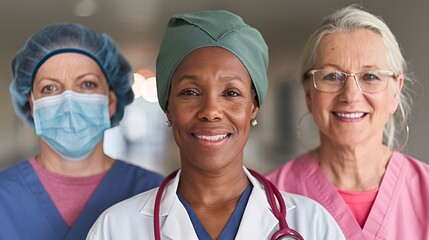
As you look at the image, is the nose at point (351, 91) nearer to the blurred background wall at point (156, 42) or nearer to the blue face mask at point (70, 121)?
the blue face mask at point (70, 121)

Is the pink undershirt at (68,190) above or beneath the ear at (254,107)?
beneath

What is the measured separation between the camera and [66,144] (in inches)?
61.6

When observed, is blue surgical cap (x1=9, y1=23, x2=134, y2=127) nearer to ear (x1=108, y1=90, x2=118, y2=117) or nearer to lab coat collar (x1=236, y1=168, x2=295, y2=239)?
ear (x1=108, y1=90, x2=118, y2=117)

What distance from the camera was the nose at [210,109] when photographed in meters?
1.14

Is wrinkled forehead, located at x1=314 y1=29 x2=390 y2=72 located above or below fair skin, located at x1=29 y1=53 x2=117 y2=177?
above

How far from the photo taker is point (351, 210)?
59.2 inches

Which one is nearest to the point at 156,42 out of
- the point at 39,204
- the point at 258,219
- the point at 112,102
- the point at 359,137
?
the point at 112,102

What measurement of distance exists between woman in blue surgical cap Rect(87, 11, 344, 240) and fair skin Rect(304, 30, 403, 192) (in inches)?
12.5

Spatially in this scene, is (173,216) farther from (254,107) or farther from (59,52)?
(59,52)

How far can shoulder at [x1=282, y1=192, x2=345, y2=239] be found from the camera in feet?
3.90

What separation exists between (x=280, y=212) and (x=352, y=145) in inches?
17.1

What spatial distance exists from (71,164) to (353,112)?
2.80 feet

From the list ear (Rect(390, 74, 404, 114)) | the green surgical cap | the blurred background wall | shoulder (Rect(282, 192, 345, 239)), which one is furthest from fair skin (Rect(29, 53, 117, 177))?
the blurred background wall

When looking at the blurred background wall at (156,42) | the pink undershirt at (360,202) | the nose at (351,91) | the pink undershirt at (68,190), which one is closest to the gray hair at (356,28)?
the nose at (351,91)
